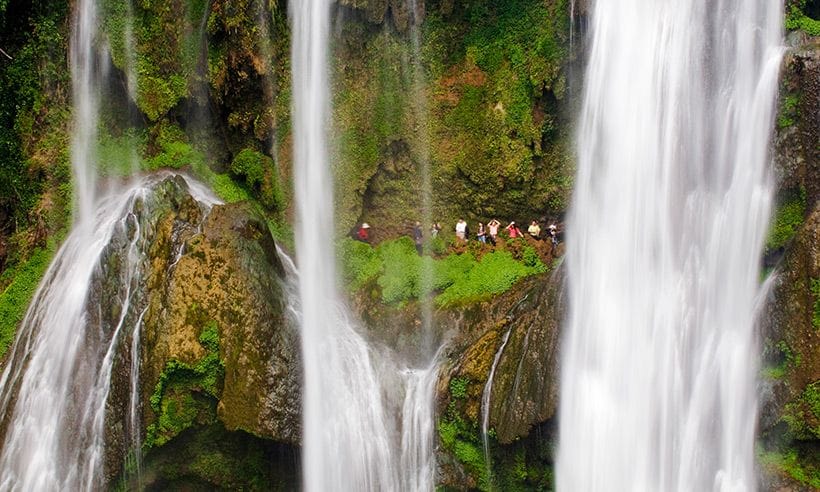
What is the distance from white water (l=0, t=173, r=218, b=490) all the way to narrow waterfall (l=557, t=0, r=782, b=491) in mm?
A: 7024

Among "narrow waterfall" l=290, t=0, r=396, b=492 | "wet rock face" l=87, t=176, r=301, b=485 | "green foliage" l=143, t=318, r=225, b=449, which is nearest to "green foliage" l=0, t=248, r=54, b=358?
"wet rock face" l=87, t=176, r=301, b=485

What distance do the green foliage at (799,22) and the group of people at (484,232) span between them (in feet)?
17.4

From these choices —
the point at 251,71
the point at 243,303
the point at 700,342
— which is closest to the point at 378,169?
the point at 251,71

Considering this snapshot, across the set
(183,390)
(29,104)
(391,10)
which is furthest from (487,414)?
(29,104)

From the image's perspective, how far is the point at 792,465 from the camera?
11250 millimetres

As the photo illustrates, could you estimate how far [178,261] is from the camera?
12672 mm

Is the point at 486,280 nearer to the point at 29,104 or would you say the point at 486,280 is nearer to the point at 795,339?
the point at 795,339

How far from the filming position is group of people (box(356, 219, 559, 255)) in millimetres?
15531

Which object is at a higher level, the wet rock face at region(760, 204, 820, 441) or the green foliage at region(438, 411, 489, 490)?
the wet rock face at region(760, 204, 820, 441)

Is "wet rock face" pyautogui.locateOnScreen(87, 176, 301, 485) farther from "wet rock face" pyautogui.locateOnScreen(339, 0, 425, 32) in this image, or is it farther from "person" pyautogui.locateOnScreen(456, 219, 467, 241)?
"wet rock face" pyautogui.locateOnScreen(339, 0, 425, 32)

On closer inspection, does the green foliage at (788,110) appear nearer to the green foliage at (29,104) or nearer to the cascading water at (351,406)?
the cascading water at (351,406)

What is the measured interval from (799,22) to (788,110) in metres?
1.42

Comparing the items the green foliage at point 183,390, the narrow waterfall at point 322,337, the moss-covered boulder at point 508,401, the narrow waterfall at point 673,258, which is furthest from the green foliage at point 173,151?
the narrow waterfall at point 673,258

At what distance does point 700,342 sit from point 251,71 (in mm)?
9257
